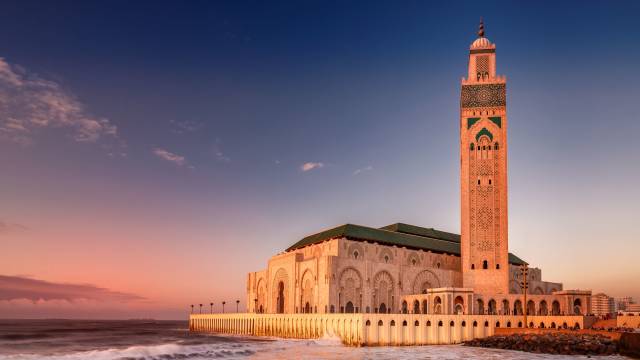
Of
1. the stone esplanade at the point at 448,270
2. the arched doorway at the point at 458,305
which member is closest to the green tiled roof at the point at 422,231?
the stone esplanade at the point at 448,270

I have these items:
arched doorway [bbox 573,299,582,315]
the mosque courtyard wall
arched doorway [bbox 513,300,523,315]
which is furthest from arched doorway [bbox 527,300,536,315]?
the mosque courtyard wall

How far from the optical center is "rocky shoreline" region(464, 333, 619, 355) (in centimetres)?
4638

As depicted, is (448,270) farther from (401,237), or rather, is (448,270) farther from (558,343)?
(558,343)

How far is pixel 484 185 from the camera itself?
237 ft

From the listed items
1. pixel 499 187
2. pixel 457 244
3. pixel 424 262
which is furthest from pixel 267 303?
pixel 499 187

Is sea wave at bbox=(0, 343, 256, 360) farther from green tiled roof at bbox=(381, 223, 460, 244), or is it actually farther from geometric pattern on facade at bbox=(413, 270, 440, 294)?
green tiled roof at bbox=(381, 223, 460, 244)

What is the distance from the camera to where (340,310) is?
6962cm

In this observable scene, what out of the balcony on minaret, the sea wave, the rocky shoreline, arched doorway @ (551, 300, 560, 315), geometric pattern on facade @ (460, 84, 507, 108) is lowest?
the sea wave

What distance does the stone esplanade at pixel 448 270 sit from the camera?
6781cm

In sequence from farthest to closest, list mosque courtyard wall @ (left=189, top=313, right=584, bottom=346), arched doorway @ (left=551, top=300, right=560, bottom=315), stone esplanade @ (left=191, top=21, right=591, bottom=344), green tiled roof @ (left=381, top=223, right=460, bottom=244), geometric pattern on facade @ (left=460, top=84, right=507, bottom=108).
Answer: green tiled roof @ (left=381, top=223, right=460, bottom=244) < geometric pattern on facade @ (left=460, top=84, right=507, bottom=108) < arched doorway @ (left=551, top=300, right=560, bottom=315) < stone esplanade @ (left=191, top=21, right=591, bottom=344) < mosque courtyard wall @ (left=189, top=313, right=584, bottom=346)

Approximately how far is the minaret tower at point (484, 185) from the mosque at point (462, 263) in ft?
0.39

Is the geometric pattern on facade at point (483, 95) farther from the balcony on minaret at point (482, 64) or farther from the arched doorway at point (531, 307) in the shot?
the arched doorway at point (531, 307)

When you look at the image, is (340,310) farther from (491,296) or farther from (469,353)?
(469,353)

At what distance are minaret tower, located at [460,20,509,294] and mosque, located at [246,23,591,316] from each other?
0.12 m
